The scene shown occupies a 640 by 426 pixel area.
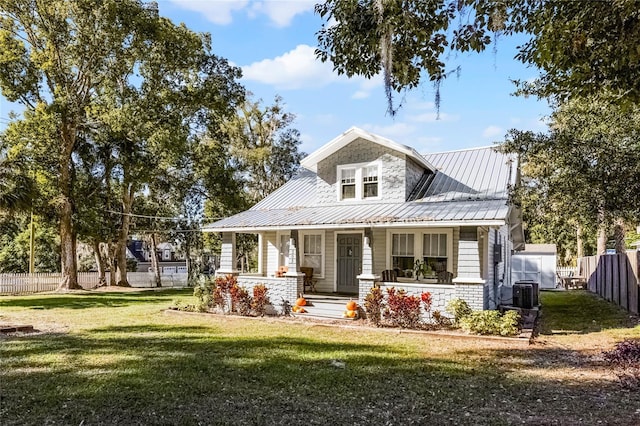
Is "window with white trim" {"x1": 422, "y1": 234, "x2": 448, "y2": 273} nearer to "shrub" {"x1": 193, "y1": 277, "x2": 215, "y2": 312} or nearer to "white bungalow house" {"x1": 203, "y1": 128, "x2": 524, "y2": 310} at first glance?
"white bungalow house" {"x1": 203, "y1": 128, "x2": 524, "y2": 310}

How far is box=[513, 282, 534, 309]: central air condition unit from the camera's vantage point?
47.5ft

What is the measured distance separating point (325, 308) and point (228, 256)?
3.88 meters

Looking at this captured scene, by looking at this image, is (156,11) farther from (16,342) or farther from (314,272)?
(16,342)

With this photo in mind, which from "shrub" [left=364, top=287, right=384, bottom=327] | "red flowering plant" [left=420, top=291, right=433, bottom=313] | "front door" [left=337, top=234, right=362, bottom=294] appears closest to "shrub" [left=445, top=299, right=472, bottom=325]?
"red flowering plant" [left=420, top=291, right=433, bottom=313]

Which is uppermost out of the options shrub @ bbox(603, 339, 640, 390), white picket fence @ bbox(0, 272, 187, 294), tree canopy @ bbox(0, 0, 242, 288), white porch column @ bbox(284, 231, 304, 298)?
tree canopy @ bbox(0, 0, 242, 288)

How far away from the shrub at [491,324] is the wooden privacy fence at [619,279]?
16.3 feet

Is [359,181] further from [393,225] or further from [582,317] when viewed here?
[582,317]

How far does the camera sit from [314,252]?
16297 mm

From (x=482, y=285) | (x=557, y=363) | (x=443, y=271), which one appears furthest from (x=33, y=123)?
(x=557, y=363)

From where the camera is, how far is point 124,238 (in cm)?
2936

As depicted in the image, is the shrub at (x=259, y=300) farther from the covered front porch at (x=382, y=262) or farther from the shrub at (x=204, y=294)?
the shrub at (x=204, y=294)

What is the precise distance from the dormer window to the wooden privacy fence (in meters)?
7.43

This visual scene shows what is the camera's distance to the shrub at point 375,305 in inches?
467

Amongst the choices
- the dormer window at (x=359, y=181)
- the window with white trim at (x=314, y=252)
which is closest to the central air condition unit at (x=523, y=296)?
the dormer window at (x=359, y=181)
